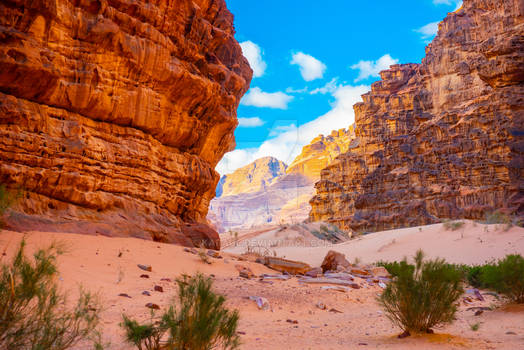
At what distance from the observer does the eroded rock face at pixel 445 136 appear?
48219mm

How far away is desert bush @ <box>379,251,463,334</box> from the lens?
5.61m

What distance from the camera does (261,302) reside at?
7852 mm

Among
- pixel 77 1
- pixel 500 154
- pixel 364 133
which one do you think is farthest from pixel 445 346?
pixel 364 133

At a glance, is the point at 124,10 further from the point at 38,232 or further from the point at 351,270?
the point at 351,270

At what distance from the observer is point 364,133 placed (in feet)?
238

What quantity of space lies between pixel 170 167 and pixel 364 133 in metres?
61.7

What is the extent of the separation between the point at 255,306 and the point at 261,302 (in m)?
0.16

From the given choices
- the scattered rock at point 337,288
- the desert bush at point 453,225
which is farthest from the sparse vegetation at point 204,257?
the desert bush at point 453,225

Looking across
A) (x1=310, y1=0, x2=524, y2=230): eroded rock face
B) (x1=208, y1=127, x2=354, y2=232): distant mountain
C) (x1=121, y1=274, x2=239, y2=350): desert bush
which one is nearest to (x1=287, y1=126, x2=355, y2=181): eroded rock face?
(x1=208, y1=127, x2=354, y2=232): distant mountain

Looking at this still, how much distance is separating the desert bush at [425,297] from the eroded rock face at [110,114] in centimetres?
865

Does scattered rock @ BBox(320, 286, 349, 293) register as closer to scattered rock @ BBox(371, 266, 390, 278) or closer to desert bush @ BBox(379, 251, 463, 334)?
desert bush @ BBox(379, 251, 463, 334)

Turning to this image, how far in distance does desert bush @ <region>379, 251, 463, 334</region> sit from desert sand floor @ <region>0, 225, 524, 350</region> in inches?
8.7

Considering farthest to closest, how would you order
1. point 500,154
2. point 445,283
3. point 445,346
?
point 500,154, point 445,283, point 445,346

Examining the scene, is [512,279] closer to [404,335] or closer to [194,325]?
[404,335]
